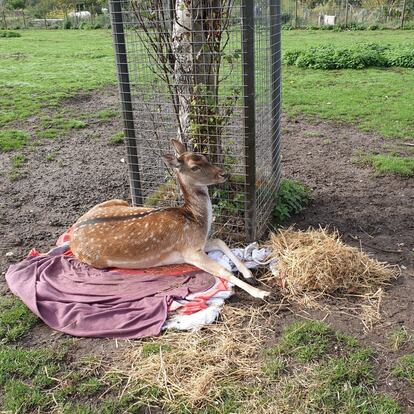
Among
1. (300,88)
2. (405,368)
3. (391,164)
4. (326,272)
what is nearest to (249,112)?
(326,272)

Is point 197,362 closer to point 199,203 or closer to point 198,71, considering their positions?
point 199,203

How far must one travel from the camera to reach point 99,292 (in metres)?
4.04

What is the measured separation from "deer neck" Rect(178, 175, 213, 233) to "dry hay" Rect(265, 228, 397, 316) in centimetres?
68

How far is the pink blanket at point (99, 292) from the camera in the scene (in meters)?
3.64

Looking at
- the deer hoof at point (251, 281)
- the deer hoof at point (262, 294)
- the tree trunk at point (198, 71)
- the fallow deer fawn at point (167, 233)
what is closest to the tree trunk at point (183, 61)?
the tree trunk at point (198, 71)

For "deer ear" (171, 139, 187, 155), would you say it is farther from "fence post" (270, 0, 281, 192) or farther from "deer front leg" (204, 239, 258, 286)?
"fence post" (270, 0, 281, 192)

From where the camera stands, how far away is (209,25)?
4.44m

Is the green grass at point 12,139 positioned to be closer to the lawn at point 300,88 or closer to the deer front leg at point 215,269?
the lawn at point 300,88

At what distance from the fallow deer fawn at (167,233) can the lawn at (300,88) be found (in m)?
4.71

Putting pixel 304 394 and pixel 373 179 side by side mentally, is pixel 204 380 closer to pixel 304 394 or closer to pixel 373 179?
pixel 304 394

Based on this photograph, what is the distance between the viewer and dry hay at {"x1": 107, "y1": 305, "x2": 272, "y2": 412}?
2.98 metres

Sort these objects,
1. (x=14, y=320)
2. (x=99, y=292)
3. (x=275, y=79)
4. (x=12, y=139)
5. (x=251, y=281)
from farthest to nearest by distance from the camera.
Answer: (x=12, y=139), (x=275, y=79), (x=251, y=281), (x=99, y=292), (x=14, y=320)

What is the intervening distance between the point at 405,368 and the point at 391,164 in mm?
3952

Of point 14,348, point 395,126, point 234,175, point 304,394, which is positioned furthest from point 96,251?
point 395,126
